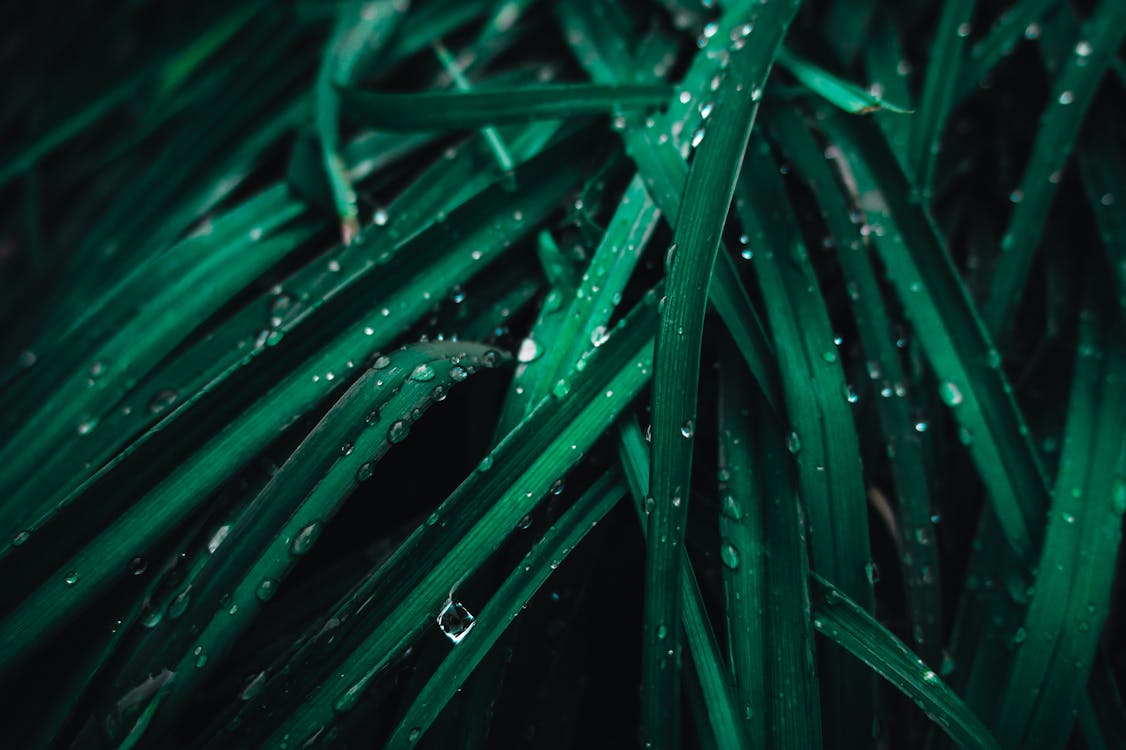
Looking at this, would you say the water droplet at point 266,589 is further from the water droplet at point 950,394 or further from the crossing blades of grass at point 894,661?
the water droplet at point 950,394

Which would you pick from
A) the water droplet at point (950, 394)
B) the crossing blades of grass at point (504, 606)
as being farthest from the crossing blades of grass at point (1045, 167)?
the crossing blades of grass at point (504, 606)

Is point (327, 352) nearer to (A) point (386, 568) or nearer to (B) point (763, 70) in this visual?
(A) point (386, 568)

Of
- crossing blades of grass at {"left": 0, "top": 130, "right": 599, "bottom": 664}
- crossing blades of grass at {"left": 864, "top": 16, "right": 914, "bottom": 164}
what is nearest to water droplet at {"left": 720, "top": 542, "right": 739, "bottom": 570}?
crossing blades of grass at {"left": 0, "top": 130, "right": 599, "bottom": 664}

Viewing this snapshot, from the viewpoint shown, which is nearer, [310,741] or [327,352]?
[310,741]

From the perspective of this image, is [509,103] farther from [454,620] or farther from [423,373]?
[454,620]

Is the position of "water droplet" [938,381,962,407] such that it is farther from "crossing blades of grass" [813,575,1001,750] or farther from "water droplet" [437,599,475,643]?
"water droplet" [437,599,475,643]

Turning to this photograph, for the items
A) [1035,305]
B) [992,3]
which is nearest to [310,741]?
[1035,305]
